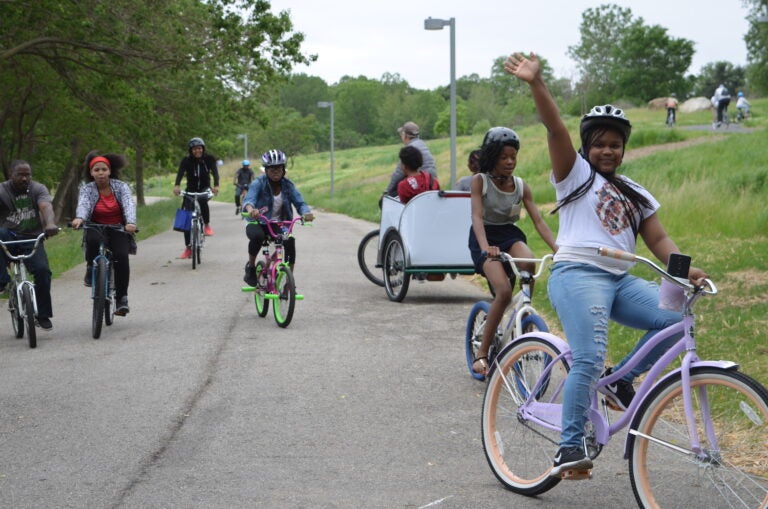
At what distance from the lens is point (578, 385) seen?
15.4ft

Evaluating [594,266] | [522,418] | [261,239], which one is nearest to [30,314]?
[261,239]

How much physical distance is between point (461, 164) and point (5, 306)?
38.2 m

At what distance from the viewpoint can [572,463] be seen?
4.69m

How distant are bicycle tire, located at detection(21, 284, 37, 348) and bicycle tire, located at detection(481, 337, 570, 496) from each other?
5682 millimetres

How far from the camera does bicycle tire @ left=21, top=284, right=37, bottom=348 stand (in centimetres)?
986

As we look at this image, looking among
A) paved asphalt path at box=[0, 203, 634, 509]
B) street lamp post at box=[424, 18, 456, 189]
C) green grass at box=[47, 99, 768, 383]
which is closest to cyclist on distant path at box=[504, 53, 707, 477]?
paved asphalt path at box=[0, 203, 634, 509]

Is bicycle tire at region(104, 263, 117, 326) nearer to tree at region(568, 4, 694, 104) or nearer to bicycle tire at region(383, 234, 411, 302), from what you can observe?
bicycle tire at region(383, 234, 411, 302)

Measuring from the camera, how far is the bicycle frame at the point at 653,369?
425 centimetres

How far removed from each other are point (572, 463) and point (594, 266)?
2.77 feet

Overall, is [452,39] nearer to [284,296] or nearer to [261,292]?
[261,292]

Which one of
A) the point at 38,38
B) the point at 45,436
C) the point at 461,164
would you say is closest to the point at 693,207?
the point at 38,38

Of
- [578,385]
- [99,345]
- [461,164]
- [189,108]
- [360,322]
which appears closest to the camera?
[578,385]

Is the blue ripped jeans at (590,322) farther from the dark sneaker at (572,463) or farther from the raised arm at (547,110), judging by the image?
the raised arm at (547,110)

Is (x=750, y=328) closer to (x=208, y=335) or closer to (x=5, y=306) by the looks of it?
(x=208, y=335)
